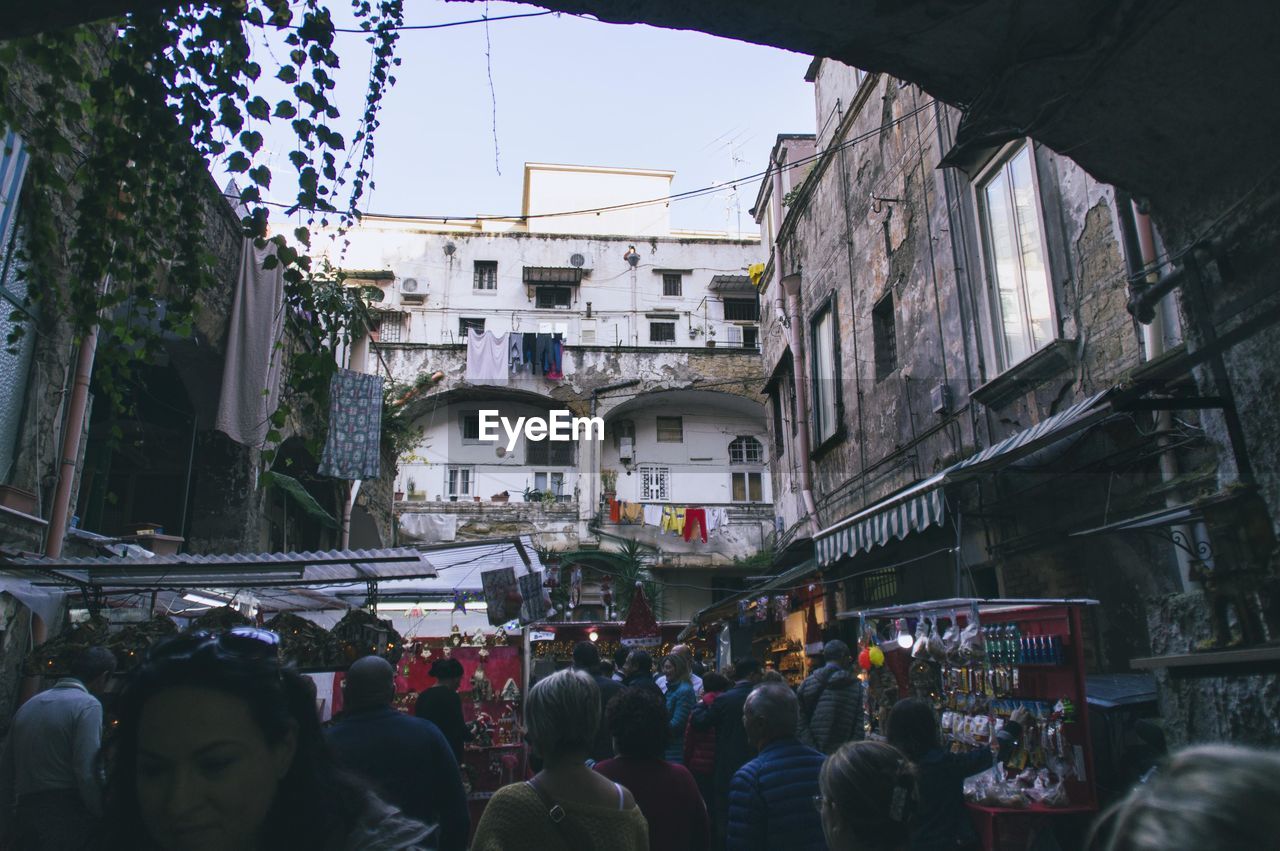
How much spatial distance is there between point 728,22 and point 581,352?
1059 inches

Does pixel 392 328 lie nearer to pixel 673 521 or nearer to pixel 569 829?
pixel 673 521

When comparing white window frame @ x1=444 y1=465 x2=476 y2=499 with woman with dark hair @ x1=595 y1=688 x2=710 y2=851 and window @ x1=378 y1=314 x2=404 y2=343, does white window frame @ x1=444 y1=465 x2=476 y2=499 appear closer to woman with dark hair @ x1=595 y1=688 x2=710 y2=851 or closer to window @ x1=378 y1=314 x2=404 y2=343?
window @ x1=378 y1=314 x2=404 y2=343

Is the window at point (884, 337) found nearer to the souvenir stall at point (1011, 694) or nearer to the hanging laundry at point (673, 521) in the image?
the souvenir stall at point (1011, 694)

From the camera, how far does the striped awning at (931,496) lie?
5863mm

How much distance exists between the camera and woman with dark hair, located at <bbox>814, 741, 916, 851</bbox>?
246 centimetres

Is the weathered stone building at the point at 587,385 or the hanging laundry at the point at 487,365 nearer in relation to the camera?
the weathered stone building at the point at 587,385

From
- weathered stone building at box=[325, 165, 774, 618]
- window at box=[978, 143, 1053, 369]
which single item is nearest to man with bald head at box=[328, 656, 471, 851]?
window at box=[978, 143, 1053, 369]

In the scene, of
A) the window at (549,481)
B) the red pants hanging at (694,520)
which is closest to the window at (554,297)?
the window at (549,481)

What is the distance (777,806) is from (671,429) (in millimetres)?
28356

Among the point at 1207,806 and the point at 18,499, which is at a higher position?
the point at 18,499

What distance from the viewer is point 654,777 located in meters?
3.58

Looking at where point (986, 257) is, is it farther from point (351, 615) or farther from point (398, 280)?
point (398, 280)

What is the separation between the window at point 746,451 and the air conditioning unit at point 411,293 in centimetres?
1264

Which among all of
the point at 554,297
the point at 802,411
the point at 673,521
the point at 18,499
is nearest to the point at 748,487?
the point at 673,521
